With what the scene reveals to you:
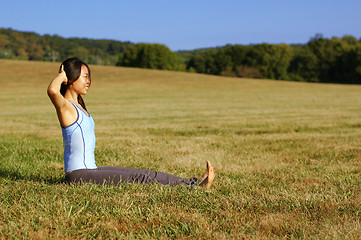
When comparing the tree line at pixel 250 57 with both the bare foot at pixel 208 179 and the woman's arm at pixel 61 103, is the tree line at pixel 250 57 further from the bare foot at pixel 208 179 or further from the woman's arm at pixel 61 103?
the woman's arm at pixel 61 103

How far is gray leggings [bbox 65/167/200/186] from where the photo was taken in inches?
160

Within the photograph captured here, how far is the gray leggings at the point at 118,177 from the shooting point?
13.4ft

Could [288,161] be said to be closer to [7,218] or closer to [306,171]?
[306,171]

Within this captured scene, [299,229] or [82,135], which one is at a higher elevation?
[82,135]

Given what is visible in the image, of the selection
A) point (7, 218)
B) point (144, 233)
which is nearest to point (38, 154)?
point (7, 218)

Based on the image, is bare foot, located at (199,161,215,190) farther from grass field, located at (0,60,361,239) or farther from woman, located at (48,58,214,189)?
grass field, located at (0,60,361,239)

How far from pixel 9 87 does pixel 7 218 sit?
3804 centimetres

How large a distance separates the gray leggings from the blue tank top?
10cm

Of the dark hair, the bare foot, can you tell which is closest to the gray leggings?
the bare foot

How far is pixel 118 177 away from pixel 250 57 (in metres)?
106

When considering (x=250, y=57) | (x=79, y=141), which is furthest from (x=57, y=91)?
(x=250, y=57)

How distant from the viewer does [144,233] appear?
285cm

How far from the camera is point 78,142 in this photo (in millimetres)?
4012

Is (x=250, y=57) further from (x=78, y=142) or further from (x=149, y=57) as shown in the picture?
(x=78, y=142)
